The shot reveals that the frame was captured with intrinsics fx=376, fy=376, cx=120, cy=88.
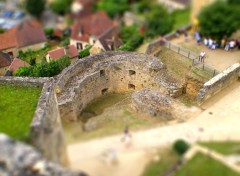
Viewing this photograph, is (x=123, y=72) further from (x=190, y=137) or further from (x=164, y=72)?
(x=190, y=137)

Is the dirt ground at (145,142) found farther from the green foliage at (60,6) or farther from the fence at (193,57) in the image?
the green foliage at (60,6)

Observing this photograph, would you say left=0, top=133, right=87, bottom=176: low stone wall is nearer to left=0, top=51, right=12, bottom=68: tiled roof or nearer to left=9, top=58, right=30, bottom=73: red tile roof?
left=9, top=58, right=30, bottom=73: red tile roof

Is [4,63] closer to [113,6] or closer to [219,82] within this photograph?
[219,82]

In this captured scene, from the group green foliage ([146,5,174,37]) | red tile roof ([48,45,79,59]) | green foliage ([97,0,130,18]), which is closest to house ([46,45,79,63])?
red tile roof ([48,45,79,59])

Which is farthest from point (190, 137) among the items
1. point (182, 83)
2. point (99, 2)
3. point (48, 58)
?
point (99, 2)

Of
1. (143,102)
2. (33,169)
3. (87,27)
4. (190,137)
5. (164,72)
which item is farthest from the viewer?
(87,27)
